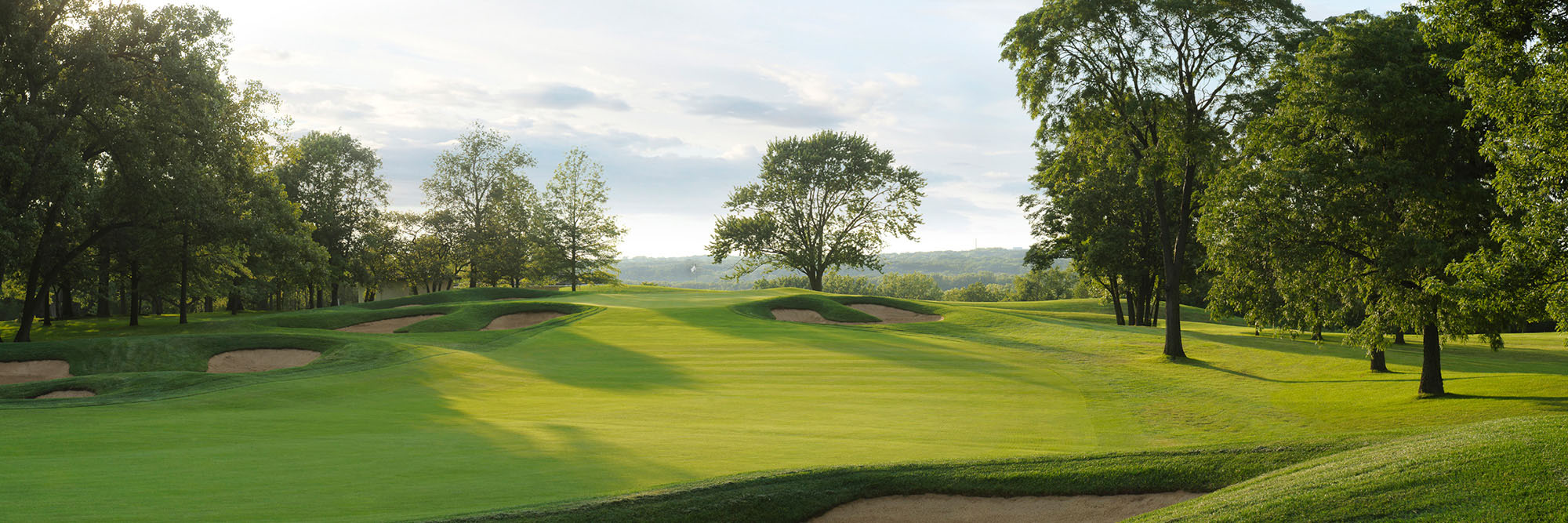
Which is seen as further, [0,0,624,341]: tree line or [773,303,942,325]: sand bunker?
[773,303,942,325]: sand bunker

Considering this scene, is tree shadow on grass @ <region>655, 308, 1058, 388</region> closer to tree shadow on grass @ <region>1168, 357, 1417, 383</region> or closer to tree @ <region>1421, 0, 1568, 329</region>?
tree shadow on grass @ <region>1168, 357, 1417, 383</region>

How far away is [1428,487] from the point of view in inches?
307

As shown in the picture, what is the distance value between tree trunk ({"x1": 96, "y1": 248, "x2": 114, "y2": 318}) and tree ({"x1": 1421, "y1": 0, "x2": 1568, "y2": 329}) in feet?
160

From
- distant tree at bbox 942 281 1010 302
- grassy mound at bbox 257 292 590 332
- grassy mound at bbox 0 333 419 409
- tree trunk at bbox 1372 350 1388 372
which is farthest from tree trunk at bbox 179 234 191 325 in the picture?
distant tree at bbox 942 281 1010 302

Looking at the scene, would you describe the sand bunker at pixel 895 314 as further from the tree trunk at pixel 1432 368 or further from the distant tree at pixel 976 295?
the distant tree at pixel 976 295

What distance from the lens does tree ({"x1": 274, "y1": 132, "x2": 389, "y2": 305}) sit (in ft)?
190

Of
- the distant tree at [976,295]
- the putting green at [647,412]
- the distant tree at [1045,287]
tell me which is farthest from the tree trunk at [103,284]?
the distant tree at [976,295]

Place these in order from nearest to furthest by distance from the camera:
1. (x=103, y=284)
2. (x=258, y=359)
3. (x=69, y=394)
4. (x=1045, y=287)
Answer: (x=69, y=394) → (x=258, y=359) → (x=103, y=284) → (x=1045, y=287)

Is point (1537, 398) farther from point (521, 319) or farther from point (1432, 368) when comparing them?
point (521, 319)

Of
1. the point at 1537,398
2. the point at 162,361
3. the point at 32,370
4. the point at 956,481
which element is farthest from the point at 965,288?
the point at 956,481

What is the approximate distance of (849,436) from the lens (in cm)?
1410

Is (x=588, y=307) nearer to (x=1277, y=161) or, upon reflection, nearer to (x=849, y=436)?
(x=849, y=436)

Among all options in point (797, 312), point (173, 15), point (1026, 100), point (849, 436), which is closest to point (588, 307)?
point (797, 312)

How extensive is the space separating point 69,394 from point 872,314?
33.1 meters
